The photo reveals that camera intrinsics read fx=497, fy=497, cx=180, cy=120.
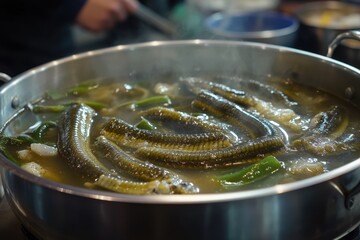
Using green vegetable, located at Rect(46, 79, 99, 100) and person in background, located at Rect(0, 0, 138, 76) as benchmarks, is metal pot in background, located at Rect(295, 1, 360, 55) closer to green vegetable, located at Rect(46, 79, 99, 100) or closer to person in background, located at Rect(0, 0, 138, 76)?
person in background, located at Rect(0, 0, 138, 76)

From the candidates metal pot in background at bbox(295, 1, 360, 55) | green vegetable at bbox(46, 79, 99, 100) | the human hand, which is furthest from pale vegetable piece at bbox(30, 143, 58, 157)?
metal pot in background at bbox(295, 1, 360, 55)

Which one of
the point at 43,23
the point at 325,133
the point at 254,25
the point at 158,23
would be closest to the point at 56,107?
the point at 325,133

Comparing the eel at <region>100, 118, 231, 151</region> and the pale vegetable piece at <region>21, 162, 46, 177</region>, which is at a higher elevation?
the eel at <region>100, 118, 231, 151</region>

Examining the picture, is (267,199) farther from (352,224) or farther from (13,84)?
(13,84)

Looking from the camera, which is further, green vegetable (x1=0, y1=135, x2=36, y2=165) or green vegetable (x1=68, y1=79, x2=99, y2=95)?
green vegetable (x1=68, y1=79, x2=99, y2=95)

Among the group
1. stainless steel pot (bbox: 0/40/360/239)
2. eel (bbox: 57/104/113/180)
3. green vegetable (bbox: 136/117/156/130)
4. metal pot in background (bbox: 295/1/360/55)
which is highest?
stainless steel pot (bbox: 0/40/360/239)

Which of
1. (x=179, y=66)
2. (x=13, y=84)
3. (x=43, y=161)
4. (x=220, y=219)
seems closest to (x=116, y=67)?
(x=179, y=66)

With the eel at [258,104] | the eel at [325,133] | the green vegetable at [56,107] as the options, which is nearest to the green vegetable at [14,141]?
the green vegetable at [56,107]
